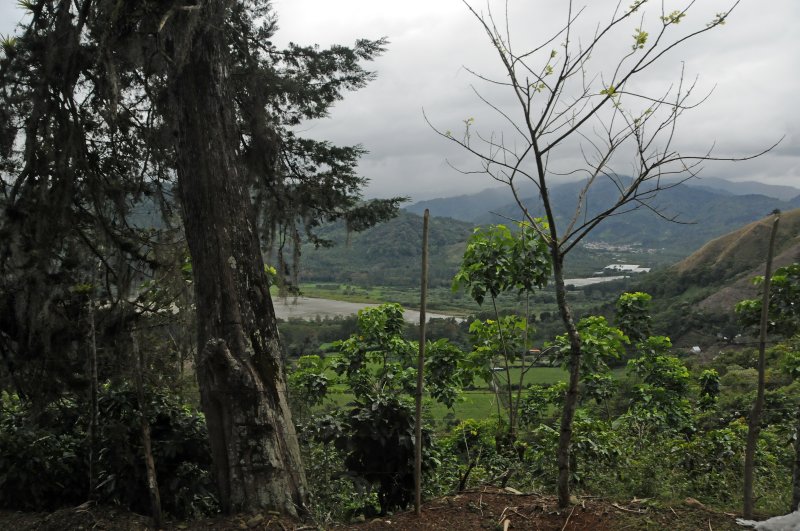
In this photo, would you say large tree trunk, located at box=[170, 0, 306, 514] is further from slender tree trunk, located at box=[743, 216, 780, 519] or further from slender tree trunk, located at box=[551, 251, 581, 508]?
slender tree trunk, located at box=[743, 216, 780, 519]

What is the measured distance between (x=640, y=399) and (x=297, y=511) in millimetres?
7632

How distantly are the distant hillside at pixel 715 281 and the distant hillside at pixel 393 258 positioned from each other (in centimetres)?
4108

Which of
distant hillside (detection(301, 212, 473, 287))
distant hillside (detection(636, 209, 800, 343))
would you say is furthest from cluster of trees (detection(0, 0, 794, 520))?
distant hillside (detection(301, 212, 473, 287))

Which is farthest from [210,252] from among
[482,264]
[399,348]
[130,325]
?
[482,264]

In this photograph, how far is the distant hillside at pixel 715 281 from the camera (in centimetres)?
4256

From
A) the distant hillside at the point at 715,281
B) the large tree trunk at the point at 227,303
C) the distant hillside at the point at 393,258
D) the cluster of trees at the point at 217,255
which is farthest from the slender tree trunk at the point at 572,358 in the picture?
the distant hillside at the point at 393,258

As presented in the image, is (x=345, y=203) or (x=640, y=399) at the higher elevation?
(x=345, y=203)

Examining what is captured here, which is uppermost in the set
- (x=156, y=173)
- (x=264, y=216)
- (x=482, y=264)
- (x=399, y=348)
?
(x=156, y=173)

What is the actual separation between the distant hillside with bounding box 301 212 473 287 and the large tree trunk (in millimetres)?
94180

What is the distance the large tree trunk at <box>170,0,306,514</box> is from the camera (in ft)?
11.9

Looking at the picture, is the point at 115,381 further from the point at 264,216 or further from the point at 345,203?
the point at 345,203

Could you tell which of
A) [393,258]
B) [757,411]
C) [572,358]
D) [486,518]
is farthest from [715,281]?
[393,258]

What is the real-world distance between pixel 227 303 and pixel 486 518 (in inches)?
90.9

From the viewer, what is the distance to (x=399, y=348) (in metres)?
5.46
